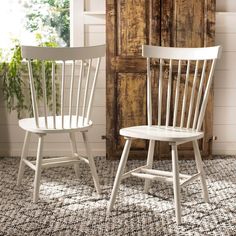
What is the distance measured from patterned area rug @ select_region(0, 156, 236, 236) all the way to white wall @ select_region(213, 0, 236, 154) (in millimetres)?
613

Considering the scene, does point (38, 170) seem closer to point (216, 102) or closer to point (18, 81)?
point (18, 81)

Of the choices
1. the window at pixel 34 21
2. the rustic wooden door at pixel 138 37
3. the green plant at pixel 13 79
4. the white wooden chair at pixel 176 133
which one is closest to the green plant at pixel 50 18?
the window at pixel 34 21

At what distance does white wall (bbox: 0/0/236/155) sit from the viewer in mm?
4449

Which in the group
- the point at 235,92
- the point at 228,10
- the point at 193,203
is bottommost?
the point at 193,203

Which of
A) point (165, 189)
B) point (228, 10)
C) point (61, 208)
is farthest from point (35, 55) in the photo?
point (228, 10)

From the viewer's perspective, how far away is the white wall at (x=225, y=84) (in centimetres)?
443

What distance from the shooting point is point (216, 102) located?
4.55 m

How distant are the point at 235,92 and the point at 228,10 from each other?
0.69 metres

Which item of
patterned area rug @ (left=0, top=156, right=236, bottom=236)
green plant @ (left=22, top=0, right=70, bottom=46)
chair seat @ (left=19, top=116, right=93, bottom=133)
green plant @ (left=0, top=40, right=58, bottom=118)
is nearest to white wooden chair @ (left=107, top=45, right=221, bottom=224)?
patterned area rug @ (left=0, top=156, right=236, bottom=236)

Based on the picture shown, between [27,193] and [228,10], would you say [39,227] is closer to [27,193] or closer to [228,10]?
[27,193]

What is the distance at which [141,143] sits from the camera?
439 centimetres

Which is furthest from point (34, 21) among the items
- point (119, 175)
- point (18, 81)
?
point (119, 175)

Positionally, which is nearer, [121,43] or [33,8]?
[121,43]

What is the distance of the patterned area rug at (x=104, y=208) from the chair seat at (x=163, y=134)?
0.45 meters
